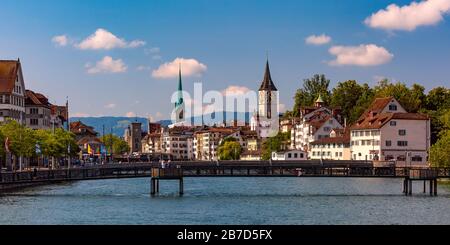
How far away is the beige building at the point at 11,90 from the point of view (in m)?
129

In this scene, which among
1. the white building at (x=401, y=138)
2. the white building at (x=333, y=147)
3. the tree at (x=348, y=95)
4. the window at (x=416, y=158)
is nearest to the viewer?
the white building at (x=401, y=138)

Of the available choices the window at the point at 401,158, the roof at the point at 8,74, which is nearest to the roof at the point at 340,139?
the window at the point at 401,158

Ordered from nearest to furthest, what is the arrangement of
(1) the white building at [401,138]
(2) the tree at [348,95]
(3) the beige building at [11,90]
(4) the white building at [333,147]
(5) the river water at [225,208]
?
(5) the river water at [225,208], (3) the beige building at [11,90], (1) the white building at [401,138], (4) the white building at [333,147], (2) the tree at [348,95]

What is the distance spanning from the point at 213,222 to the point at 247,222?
2.39m

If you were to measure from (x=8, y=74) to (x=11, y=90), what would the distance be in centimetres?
298

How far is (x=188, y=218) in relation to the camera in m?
58.9

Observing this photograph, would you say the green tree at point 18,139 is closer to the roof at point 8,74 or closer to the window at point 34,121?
the roof at point 8,74

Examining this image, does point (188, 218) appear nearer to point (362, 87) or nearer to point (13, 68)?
point (13, 68)

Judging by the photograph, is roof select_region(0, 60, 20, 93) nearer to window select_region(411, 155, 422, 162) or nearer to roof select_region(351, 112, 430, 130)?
roof select_region(351, 112, 430, 130)

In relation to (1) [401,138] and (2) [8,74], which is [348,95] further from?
(2) [8,74]

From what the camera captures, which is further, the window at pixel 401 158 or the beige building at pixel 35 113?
the beige building at pixel 35 113

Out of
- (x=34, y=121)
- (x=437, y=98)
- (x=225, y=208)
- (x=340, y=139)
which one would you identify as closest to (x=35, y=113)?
(x=34, y=121)

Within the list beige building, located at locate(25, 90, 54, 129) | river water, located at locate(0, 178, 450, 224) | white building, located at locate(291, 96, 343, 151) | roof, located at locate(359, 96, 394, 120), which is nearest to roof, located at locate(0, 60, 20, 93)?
beige building, located at locate(25, 90, 54, 129)
